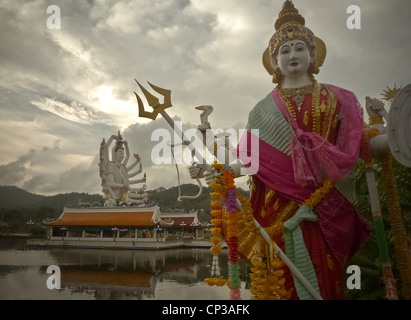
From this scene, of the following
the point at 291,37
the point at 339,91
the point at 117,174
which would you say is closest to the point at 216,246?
the point at 339,91

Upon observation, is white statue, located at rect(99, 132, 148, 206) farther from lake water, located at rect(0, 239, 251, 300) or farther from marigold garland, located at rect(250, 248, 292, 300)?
marigold garland, located at rect(250, 248, 292, 300)

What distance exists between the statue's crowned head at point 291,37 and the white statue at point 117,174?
19814 mm

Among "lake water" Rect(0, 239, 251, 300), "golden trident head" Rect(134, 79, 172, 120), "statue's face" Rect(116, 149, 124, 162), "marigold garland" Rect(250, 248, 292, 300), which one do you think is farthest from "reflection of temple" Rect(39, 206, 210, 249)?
"marigold garland" Rect(250, 248, 292, 300)

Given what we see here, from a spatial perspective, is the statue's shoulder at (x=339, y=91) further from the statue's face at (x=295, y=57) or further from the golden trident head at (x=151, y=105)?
the golden trident head at (x=151, y=105)

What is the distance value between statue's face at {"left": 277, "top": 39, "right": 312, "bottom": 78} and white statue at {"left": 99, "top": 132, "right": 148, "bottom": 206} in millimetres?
20004

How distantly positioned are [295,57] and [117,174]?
21.4 metres

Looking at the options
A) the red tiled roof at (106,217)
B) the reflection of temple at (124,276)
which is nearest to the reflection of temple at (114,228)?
the red tiled roof at (106,217)

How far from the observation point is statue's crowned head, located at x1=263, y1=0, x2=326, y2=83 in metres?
3.69

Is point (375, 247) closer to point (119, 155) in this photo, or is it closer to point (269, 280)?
point (269, 280)

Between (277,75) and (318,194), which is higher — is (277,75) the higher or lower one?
the higher one

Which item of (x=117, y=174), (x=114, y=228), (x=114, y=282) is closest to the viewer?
(x=114, y=282)

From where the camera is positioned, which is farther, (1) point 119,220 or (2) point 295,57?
(1) point 119,220

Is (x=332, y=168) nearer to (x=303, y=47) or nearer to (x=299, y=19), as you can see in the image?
(x=303, y=47)

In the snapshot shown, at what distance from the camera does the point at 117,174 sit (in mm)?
23453
